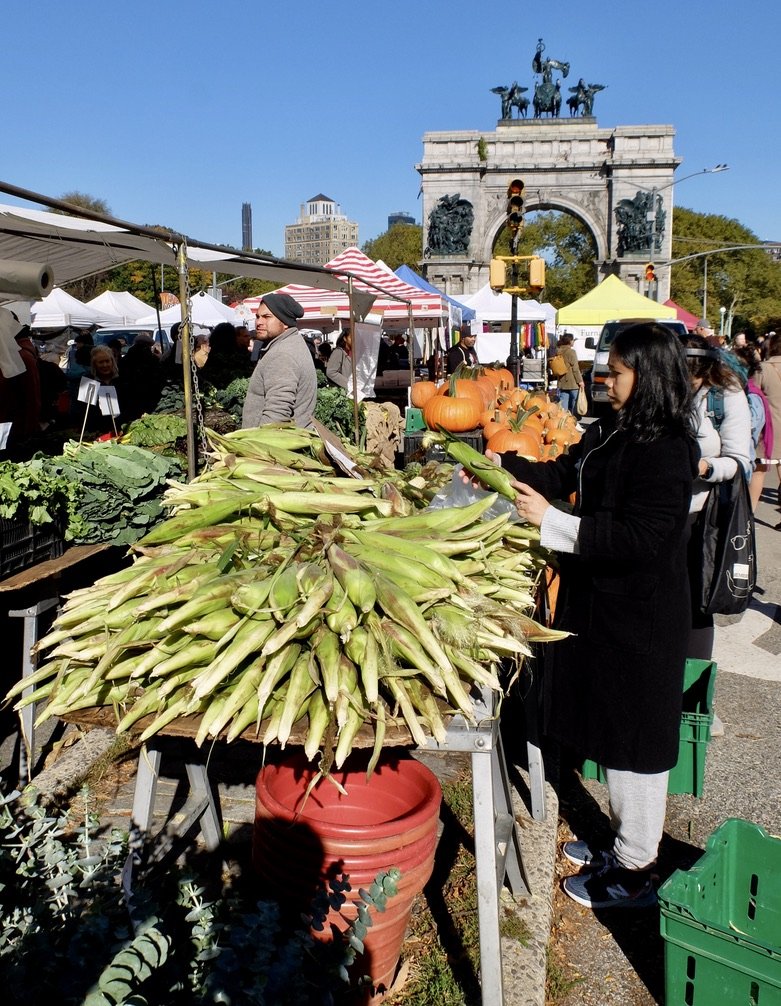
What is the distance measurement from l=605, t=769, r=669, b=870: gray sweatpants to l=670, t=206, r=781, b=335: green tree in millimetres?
67366

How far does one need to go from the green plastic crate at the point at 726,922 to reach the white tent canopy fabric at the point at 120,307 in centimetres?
1889

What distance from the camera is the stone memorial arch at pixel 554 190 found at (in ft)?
148

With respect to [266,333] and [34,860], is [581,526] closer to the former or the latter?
[34,860]

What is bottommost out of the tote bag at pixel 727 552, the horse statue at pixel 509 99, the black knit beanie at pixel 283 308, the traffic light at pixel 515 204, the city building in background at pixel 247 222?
the tote bag at pixel 727 552

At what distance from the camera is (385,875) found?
84.3 inches

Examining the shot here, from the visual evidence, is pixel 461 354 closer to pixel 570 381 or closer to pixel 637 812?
pixel 570 381

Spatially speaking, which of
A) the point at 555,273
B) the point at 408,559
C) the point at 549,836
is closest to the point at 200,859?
the point at 549,836

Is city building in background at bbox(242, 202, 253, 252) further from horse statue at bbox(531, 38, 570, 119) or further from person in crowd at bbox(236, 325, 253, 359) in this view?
person in crowd at bbox(236, 325, 253, 359)

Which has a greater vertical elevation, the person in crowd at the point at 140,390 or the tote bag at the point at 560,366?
the tote bag at the point at 560,366

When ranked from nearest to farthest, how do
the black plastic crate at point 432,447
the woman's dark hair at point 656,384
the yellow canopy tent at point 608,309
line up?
the woman's dark hair at point 656,384, the black plastic crate at point 432,447, the yellow canopy tent at point 608,309

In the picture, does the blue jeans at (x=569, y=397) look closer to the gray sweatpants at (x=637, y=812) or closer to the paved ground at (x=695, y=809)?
the paved ground at (x=695, y=809)

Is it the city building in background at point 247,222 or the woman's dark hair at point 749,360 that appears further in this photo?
the city building in background at point 247,222

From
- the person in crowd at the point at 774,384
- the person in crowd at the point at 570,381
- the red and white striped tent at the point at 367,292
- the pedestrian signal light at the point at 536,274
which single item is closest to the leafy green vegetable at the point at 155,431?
the red and white striped tent at the point at 367,292

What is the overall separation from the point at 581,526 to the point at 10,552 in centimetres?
275
